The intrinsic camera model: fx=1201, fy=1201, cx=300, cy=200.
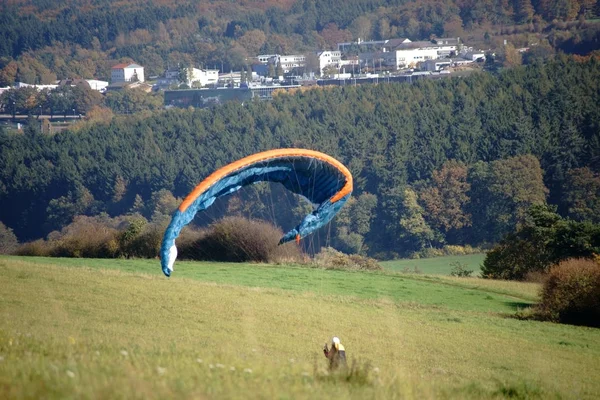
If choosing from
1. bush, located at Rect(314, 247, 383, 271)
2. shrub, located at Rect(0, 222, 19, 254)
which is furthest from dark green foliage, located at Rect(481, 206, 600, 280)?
shrub, located at Rect(0, 222, 19, 254)

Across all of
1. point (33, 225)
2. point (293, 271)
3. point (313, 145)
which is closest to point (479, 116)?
point (313, 145)

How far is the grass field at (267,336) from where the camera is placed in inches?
528

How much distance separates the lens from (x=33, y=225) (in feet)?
343

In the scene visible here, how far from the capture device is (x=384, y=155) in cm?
11088

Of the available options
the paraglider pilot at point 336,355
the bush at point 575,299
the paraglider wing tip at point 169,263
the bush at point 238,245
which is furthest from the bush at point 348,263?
the paraglider pilot at point 336,355

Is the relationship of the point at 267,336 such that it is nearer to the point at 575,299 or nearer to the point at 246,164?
the point at 246,164

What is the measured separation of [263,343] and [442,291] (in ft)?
46.4

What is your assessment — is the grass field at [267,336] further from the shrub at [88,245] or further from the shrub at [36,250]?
the shrub at [36,250]

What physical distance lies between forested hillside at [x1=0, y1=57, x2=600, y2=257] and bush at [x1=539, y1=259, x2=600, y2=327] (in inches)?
2237

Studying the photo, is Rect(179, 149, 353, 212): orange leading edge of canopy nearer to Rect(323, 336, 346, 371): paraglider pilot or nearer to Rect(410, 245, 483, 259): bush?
Rect(323, 336, 346, 371): paraglider pilot

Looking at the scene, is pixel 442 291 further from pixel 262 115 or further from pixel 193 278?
pixel 262 115

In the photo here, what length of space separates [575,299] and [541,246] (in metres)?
16.1

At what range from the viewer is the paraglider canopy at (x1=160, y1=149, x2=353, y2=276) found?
2175cm

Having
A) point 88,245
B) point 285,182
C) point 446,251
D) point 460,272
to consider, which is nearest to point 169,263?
point 285,182
